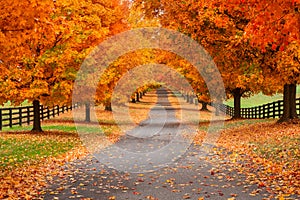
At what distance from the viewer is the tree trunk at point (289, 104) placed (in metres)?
23.5

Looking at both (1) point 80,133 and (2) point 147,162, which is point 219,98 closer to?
(1) point 80,133

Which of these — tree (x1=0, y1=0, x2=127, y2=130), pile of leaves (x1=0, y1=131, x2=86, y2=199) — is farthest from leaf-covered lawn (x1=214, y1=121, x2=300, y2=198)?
tree (x1=0, y1=0, x2=127, y2=130)

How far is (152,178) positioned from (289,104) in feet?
46.8

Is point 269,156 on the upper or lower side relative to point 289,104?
lower

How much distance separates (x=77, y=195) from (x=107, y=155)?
23.4 feet

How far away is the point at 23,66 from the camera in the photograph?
22531 millimetres

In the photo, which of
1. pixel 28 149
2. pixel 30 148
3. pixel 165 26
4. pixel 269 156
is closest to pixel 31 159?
pixel 28 149

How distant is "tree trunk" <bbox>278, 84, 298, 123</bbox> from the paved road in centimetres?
783

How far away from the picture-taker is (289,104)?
2375 cm

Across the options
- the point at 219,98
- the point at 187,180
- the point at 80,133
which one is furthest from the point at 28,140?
the point at 219,98

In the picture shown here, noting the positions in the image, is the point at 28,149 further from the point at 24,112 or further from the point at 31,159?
the point at 24,112

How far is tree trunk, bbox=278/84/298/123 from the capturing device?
23547 millimetres

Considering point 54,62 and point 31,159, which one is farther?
point 54,62

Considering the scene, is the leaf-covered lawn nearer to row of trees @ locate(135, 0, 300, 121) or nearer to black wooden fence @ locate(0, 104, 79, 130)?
row of trees @ locate(135, 0, 300, 121)
